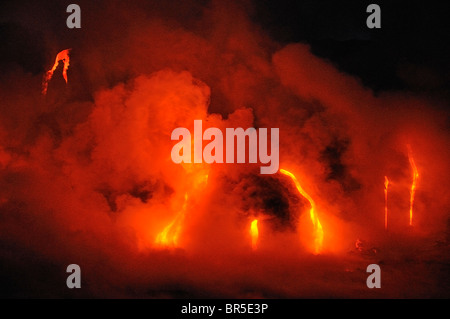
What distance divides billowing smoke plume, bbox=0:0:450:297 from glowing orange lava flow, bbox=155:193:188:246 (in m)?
0.09

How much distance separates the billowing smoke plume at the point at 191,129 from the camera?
8.91 metres

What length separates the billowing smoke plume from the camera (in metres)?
8.91

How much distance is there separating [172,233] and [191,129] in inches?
80.6

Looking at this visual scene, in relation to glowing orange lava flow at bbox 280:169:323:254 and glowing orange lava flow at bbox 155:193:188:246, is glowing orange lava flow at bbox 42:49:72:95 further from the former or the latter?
glowing orange lava flow at bbox 280:169:323:254

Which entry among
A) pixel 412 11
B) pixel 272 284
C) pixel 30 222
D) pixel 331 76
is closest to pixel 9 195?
pixel 30 222

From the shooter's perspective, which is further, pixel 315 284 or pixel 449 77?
pixel 449 77

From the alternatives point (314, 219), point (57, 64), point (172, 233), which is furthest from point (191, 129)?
point (57, 64)

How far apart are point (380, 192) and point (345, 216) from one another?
883 mm

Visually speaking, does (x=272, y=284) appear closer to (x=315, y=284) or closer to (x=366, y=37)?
(x=315, y=284)

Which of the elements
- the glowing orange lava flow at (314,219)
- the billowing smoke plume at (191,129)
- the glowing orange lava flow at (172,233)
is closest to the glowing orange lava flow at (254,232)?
the billowing smoke plume at (191,129)

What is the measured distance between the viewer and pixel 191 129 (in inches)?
360

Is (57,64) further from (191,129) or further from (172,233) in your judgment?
(172,233)

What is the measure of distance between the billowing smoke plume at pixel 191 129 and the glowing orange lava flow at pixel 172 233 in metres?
0.09

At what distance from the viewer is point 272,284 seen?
261 inches
